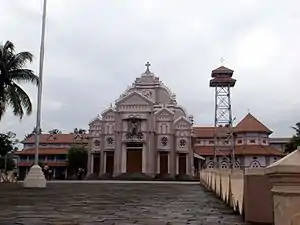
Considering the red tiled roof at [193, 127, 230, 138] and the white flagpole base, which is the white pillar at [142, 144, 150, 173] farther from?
the white flagpole base

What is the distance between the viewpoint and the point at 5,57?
2767 cm

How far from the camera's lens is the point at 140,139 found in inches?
2023

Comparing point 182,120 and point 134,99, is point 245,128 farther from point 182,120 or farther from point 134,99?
point 134,99

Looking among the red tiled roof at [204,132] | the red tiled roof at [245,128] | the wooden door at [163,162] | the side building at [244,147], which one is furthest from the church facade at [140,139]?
the red tiled roof at [204,132]

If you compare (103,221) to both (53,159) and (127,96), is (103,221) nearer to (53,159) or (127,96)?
(127,96)

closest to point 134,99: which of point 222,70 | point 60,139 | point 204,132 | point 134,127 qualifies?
point 134,127

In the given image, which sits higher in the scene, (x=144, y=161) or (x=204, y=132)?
(x=204, y=132)

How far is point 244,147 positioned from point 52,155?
99.2ft

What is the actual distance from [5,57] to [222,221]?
76.6 ft

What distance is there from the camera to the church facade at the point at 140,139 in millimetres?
51250

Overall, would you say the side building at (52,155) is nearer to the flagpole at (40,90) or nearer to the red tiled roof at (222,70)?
the red tiled roof at (222,70)

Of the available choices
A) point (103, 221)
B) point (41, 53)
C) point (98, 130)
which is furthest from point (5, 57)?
point (98, 130)

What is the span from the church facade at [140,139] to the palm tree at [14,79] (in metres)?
24.7

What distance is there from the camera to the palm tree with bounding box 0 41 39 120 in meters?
26.7
